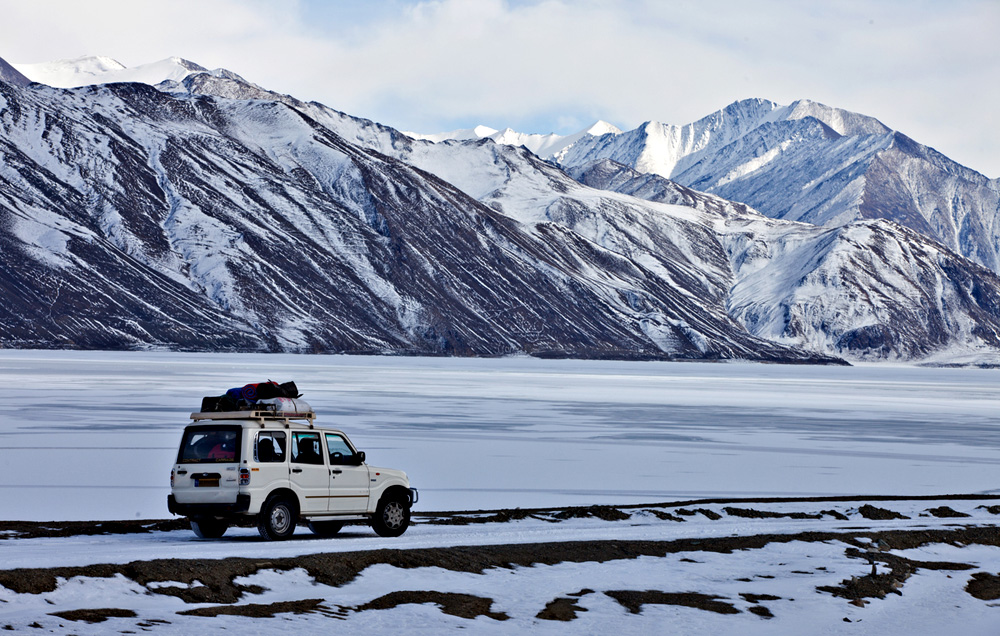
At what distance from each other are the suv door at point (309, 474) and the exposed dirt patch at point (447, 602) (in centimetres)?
389

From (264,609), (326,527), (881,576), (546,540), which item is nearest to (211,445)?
(326,527)

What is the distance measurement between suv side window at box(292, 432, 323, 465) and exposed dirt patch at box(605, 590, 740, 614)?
5516mm

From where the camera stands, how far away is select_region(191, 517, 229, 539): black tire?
18609 millimetres

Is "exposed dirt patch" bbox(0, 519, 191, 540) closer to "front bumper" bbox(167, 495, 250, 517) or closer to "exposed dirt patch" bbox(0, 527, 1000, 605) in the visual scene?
"front bumper" bbox(167, 495, 250, 517)

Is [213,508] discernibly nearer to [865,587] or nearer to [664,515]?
[664,515]

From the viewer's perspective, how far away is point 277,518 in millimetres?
18031

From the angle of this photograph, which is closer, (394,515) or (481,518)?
(394,515)

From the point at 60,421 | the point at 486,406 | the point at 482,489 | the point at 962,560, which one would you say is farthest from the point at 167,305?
the point at 962,560

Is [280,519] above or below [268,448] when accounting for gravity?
below

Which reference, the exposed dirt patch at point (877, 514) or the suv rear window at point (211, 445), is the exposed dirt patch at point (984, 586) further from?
the suv rear window at point (211, 445)

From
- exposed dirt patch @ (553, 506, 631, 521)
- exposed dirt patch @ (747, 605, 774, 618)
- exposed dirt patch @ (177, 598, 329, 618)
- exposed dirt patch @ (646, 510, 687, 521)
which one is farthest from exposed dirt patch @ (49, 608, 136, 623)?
exposed dirt patch @ (646, 510, 687, 521)

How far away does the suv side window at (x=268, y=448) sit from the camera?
693 inches

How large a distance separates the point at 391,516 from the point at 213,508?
3.23m

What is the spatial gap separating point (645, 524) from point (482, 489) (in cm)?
761
